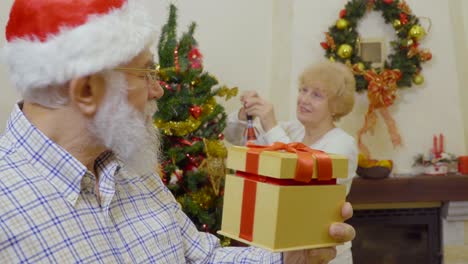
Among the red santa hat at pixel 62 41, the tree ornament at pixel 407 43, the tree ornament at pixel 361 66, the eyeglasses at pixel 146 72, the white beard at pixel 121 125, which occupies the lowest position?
the white beard at pixel 121 125

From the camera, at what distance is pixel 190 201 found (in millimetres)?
2344

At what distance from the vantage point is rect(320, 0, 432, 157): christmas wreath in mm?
3336

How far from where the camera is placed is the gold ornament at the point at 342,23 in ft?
11.0

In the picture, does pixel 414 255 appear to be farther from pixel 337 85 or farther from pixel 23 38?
pixel 23 38

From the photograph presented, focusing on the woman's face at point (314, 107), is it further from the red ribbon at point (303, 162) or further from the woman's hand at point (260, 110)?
the red ribbon at point (303, 162)

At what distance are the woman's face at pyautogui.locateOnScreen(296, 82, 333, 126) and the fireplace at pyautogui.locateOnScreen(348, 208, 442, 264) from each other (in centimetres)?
Answer: 126

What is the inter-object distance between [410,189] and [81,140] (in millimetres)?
2672

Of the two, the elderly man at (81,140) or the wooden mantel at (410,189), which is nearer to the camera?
the elderly man at (81,140)

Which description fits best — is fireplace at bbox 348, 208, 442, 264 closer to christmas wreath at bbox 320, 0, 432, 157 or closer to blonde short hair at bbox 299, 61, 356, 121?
christmas wreath at bbox 320, 0, 432, 157

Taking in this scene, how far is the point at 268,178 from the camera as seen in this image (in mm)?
1167

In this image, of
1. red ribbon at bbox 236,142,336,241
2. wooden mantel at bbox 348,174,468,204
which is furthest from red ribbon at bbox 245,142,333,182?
wooden mantel at bbox 348,174,468,204

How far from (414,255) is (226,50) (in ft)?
6.13

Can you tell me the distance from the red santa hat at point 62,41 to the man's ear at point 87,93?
0.02m

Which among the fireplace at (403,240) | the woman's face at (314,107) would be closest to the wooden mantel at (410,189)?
the fireplace at (403,240)
